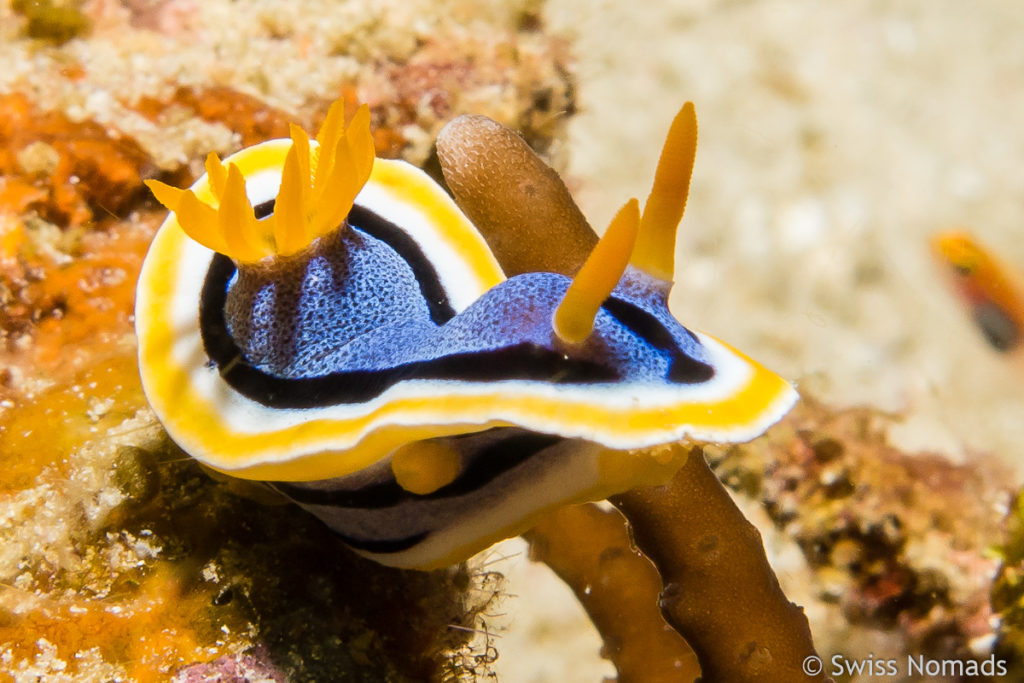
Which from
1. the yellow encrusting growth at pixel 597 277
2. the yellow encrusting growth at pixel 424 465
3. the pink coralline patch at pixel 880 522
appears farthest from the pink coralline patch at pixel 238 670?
the pink coralline patch at pixel 880 522

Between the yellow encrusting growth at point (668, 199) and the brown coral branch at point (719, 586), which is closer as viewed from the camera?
the yellow encrusting growth at point (668, 199)

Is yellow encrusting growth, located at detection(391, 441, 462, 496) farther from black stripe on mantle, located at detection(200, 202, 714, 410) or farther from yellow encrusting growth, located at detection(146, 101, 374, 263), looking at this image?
yellow encrusting growth, located at detection(146, 101, 374, 263)

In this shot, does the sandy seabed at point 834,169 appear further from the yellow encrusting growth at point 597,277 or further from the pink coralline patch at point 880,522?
the yellow encrusting growth at point 597,277

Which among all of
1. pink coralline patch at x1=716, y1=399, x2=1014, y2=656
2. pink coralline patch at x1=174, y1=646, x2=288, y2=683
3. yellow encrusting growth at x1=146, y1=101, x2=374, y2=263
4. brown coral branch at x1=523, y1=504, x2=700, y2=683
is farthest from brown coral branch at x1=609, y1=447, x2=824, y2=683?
pink coralline patch at x1=716, y1=399, x2=1014, y2=656

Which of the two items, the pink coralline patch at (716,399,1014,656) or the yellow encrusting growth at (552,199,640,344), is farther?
the pink coralline patch at (716,399,1014,656)

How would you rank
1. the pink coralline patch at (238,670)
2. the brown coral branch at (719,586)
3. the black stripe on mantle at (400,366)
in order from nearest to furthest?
the black stripe on mantle at (400,366) → the pink coralline patch at (238,670) → the brown coral branch at (719,586)

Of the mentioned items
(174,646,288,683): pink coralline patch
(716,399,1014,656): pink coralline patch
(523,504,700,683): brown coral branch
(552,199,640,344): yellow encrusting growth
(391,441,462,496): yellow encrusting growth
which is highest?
(552,199,640,344): yellow encrusting growth

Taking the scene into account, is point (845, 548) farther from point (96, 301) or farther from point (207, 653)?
point (96, 301)

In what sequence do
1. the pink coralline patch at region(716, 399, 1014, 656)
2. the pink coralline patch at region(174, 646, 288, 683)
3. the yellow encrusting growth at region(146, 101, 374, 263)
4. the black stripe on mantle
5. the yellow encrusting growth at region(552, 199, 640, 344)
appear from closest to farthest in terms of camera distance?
the yellow encrusting growth at region(552, 199, 640, 344) → the black stripe on mantle → the yellow encrusting growth at region(146, 101, 374, 263) → the pink coralline patch at region(174, 646, 288, 683) → the pink coralline patch at region(716, 399, 1014, 656)
